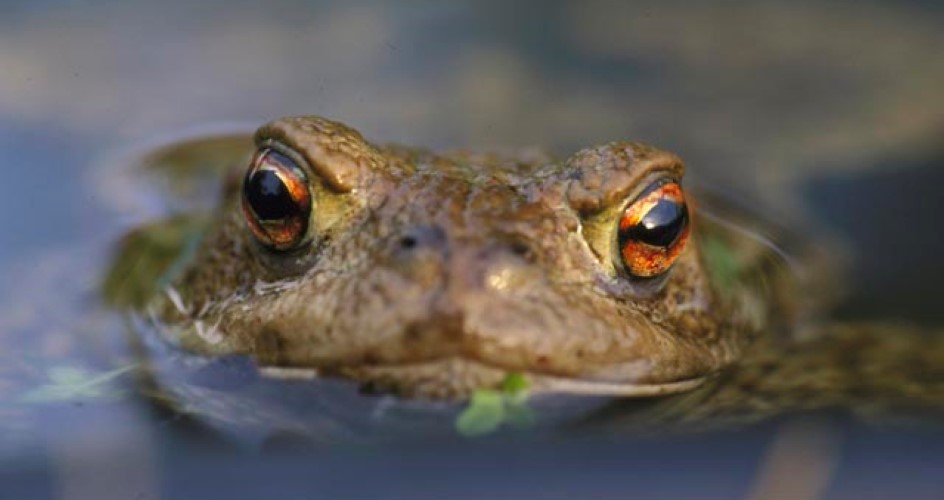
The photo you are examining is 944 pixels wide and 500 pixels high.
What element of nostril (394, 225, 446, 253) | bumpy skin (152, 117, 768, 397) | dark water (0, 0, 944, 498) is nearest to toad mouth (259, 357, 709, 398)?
bumpy skin (152, 117, 768, 397)

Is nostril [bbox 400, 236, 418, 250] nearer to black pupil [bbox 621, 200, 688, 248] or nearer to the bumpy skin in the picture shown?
the bumpy skin

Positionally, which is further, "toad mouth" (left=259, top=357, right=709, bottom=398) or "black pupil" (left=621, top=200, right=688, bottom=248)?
"black pupil" (left=621, top=200, right=688, bottom=248)

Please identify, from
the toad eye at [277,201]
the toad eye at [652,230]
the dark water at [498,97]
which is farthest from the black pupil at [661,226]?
the dark water at [498,97]

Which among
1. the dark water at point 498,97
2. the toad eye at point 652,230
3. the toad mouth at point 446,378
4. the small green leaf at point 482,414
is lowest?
the small green leaf at point 482,414

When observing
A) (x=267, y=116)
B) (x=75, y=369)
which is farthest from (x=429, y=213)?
(x=267, y=116)

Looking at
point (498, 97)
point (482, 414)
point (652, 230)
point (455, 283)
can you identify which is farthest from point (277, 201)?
point (498, 97)

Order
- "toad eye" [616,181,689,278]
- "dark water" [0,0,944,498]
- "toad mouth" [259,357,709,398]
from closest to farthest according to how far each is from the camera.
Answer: "toad mouth" [259,357,709,398] < "toad eye" [616,181,689,278] < "dark water" [0,0,944,498]

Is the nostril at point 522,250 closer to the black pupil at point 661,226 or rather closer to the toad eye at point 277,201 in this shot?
the black pupil at point 661,226
